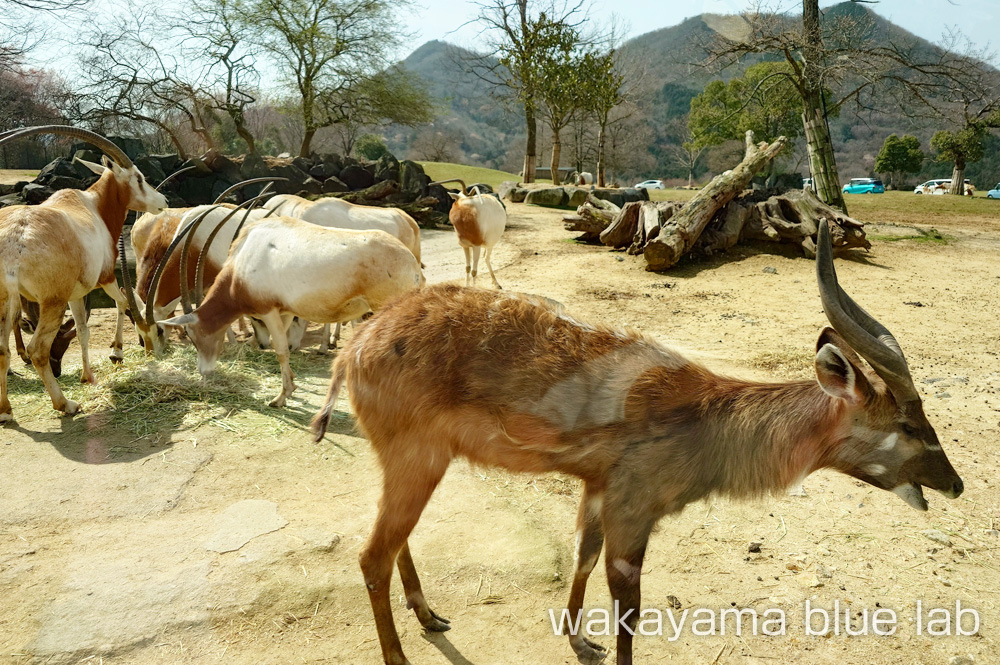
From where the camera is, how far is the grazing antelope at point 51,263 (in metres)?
4.90

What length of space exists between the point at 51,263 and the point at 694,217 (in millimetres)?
8606

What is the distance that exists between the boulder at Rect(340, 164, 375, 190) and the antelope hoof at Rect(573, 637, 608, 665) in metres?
17.5

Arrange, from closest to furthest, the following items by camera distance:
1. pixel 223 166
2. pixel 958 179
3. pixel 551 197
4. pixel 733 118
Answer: pixel 223 166 → pixel 551 197 → pixel 958 179 → pixel 733 118

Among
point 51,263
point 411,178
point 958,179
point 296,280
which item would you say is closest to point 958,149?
point 958,179

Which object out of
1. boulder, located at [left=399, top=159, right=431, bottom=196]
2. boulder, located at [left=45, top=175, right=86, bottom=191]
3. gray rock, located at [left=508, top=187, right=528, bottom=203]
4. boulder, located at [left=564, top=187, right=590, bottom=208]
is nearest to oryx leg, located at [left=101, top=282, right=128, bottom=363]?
boulder, located at [left=45, top=175, right=86, bottom=191]

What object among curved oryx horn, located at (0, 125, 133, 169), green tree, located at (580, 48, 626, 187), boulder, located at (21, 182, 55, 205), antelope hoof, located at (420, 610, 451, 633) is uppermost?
green tree, located at (580, 48, 626, 187)

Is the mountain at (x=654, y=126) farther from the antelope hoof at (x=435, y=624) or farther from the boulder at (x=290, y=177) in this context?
the antelope hoof at (x=435, y=624)

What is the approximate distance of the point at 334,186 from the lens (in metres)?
18.0

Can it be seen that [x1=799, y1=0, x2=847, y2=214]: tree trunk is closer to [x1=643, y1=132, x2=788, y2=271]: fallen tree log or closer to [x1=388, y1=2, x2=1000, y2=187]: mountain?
[x1=388, y1=2, x2=1000, y2=187]: mountain

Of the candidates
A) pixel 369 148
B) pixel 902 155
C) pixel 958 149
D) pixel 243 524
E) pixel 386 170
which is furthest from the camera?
pixel 902 155

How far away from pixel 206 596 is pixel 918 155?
5553cm

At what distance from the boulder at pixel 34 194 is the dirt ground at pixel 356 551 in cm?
917

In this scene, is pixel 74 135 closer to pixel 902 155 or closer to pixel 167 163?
pixel 167 163

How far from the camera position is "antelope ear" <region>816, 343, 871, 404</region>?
7.54 feet
